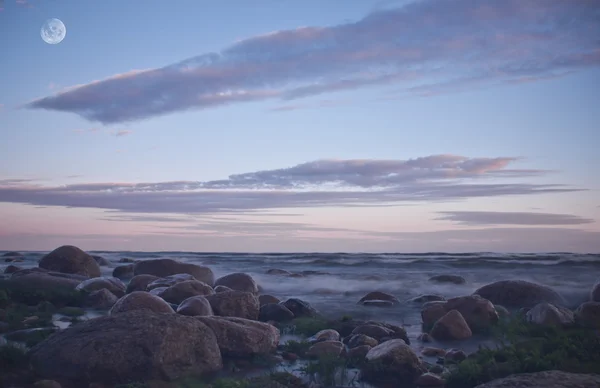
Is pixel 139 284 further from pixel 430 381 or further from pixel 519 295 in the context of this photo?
pixel 430 381

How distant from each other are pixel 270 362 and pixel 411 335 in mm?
3532

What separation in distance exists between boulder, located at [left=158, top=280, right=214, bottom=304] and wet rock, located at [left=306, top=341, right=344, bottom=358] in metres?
4.95

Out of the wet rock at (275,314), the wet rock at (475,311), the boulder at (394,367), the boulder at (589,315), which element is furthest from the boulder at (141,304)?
the boulder at (589,315)

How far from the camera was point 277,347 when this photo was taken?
28.0 feet

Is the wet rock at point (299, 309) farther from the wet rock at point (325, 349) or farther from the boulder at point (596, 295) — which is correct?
the boulder at point (596, 295)

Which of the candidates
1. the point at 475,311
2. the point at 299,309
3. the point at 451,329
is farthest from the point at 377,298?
the point at 451,329

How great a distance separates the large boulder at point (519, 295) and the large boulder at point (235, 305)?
6.91 m

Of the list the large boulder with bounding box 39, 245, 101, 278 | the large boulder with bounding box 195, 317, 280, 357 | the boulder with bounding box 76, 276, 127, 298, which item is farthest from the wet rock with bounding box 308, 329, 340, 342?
the large boulder with bounding box 39, 245, 101, 278

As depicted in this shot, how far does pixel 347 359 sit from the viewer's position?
7367 mm

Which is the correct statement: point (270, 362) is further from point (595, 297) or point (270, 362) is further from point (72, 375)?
point (595, 297)

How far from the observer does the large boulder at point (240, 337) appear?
7812 millimetres

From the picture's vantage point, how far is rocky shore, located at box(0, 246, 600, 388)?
6.26m

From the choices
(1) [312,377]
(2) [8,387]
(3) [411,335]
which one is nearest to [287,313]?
(3) [411,335]

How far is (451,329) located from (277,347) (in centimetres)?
333
